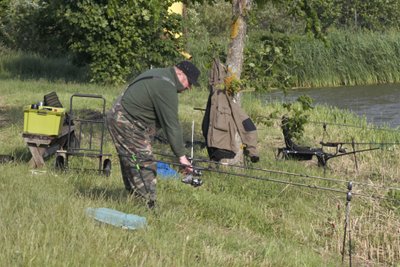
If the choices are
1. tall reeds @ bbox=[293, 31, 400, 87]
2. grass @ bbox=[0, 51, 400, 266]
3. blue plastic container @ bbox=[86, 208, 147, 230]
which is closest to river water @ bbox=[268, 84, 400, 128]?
tall reeds @ bbox=[293, 31, 400, 87]

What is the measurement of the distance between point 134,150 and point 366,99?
1563cm

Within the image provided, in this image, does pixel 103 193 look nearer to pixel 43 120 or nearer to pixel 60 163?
pixel 60 163

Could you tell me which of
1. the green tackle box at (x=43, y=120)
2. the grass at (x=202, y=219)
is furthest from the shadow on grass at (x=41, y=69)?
the green tackle box at (x=43, y=120)

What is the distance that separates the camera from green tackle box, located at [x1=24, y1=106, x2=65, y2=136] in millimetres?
9336

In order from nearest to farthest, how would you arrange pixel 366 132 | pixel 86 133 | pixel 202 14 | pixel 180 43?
pixel 86 133 < pixel 366 132 < pixel 180 43 < pixel 202 14

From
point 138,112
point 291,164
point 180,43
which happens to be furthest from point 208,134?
point 180,43

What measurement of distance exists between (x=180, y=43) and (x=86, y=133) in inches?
383

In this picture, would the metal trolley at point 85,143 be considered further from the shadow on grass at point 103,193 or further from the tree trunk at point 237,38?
the tree trunk at point 237,38

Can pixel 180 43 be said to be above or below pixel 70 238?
above

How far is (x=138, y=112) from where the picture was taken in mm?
6672

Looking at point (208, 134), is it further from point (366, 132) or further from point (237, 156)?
point (366, 132)

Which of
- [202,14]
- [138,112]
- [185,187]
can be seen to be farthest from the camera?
[202,14]

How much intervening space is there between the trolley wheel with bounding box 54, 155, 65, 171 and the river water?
9029 millimetres

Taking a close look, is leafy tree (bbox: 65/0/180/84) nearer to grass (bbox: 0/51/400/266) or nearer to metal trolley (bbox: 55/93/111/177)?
metal trolley (bbox: 55/93/111/177)
